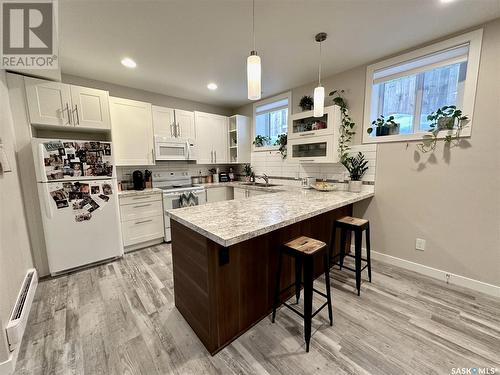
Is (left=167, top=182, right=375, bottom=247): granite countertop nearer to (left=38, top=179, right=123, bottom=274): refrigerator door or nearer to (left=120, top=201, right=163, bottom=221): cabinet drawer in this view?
(left=38, top=179, right=123, bottom=274): refrigerator door

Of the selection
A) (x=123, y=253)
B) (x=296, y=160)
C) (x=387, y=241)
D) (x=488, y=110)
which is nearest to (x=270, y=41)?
(x=296, y=160)

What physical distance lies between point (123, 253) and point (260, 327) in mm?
2299

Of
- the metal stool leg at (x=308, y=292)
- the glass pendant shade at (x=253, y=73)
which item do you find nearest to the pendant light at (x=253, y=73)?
the glass pendant shade at (x=253, y=73)

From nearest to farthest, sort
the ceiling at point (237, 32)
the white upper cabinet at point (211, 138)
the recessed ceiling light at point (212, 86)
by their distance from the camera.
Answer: the ceiling at point (237, 32), the recessed ceiling light at point (212, 86), the white upper cabinet at point (211, 138)

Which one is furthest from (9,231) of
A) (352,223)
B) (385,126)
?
(385,126)

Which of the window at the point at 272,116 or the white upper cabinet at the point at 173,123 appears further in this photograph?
the window at the point at 272,116

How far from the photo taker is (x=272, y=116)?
4.08m

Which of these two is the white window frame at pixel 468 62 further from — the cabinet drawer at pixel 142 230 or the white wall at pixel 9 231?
the white wall at pixel 9 231

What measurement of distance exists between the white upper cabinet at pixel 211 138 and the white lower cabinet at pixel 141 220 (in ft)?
4.12

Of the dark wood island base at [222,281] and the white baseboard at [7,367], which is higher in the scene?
the dark wood island base at [222,281]

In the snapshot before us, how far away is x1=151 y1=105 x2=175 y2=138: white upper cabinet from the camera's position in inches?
133

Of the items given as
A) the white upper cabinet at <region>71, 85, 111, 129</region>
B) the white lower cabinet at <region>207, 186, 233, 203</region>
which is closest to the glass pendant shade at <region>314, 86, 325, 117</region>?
the white lower cabinet at <region>207, 186, 233, 203</region>

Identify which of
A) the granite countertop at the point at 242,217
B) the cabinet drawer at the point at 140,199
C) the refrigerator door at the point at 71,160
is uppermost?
the refrigerator door at the point at 71,160

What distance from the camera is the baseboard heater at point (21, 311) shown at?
1.42 m
